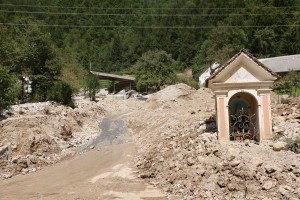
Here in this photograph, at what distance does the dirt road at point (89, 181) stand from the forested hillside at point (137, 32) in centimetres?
2214

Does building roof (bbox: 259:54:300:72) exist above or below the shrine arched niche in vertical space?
above

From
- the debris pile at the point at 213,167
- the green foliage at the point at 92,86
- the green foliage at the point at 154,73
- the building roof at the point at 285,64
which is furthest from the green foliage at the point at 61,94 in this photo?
the building roof at the point at 285,64

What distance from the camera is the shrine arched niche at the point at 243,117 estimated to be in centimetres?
2001

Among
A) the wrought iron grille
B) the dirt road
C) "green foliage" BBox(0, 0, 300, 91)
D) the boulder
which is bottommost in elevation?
the dirt road

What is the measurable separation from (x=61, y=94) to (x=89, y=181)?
73.1ft

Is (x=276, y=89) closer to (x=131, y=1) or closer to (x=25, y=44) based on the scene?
(x=25, y=44)

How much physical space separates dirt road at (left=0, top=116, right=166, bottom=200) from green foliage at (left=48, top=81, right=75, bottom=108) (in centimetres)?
1519

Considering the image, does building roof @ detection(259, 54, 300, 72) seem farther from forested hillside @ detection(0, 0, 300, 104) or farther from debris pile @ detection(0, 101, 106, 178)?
debris pile @ detection(0, 101, 106, 178)

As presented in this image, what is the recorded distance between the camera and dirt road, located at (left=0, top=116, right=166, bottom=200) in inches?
675

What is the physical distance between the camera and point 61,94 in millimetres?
39812

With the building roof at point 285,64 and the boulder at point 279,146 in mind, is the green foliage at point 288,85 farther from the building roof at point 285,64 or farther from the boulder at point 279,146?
the boulder at point 279,146

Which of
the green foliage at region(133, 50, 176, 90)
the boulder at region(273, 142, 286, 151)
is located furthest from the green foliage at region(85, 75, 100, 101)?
the boulder at region(273, 142, 286, 151)

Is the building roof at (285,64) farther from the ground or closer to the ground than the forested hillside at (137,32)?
closer to the ground

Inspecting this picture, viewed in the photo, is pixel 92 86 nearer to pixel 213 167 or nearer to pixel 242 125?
pixel 242 125
